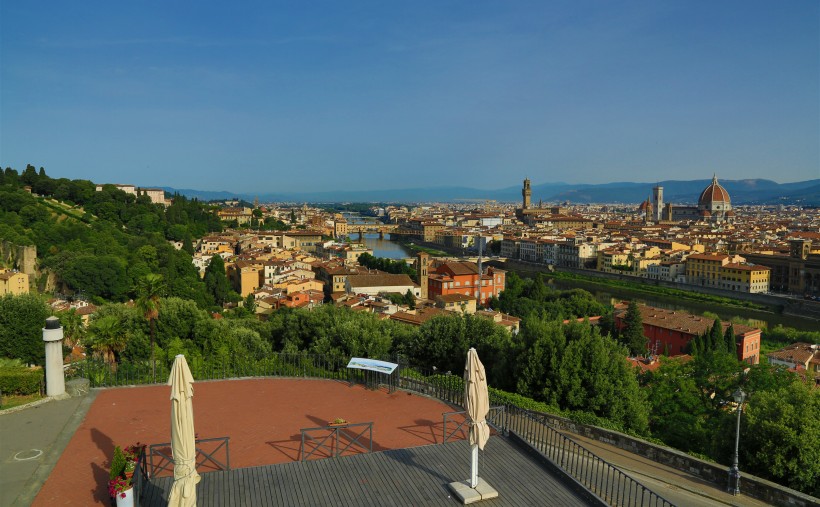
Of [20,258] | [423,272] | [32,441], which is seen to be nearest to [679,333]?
[423,272]

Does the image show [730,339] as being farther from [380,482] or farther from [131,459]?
[131,459]

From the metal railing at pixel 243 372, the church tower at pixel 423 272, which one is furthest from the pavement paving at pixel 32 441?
the church tower at pixel 423 272

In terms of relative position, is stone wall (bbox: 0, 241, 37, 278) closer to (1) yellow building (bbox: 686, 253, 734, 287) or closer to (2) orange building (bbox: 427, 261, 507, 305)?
(2) orange building (bbox: 427, 261, 507, 305)

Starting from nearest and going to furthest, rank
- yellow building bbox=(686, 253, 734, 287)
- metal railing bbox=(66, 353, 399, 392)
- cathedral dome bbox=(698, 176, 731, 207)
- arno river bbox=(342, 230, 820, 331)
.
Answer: metal railing bbox=(66, 353, 399, 392)
arno river bbox=(342, 230, 820, 331)
yellow building bbox=(686, 253, 734, 287)
cathedral dome bbox=(698, 176, 731, 207)

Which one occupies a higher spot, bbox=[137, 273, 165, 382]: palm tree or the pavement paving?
bbox=[137, 273, 165, 382]: palm tree

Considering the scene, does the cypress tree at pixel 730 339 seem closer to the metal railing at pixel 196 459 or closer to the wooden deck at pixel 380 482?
the wooden deck at pixel 380 482

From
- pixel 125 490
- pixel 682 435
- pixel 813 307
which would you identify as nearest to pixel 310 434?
pixel 125 490

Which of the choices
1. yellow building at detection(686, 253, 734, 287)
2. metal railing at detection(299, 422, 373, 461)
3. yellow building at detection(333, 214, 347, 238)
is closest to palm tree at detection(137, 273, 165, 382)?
metal railing at detection(299, 422, 373, 461)
